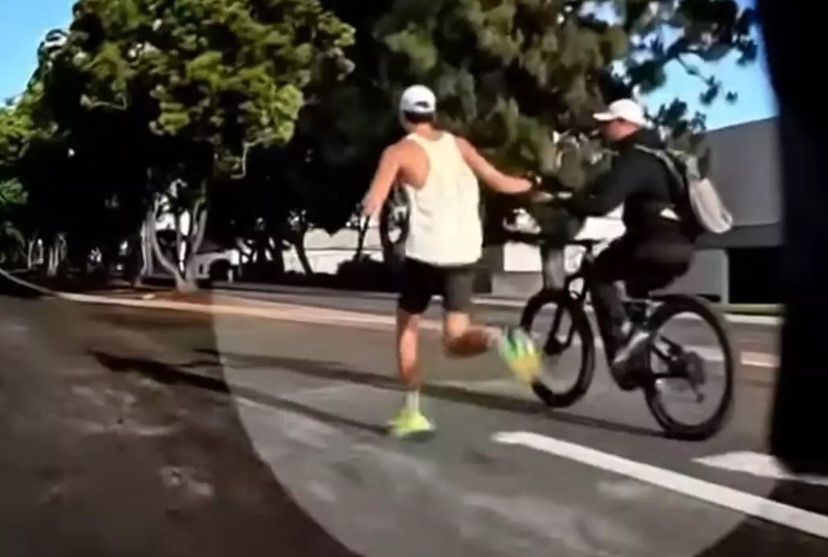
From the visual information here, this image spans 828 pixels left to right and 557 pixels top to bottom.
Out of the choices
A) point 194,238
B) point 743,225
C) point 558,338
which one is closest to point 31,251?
point 194,238

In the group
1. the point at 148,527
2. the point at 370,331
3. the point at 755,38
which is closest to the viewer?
the point at 755,38

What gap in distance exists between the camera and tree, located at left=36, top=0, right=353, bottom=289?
2.32 ft

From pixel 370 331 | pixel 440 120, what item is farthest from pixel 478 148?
pixel 370 331

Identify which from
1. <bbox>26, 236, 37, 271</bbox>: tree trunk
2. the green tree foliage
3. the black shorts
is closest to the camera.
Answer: the green tree foliage

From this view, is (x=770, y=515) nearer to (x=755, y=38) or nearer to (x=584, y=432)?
(x=584, y=432)

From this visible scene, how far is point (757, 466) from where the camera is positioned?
2.50 feet

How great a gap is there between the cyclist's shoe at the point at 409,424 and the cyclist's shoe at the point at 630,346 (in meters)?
0.13

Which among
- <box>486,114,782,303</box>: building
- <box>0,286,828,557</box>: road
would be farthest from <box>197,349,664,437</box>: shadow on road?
<box>486,114,782,303</box>: building

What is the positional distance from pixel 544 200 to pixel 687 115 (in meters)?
0.09

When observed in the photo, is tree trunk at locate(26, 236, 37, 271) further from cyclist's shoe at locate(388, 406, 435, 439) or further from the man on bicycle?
the man on bicycle

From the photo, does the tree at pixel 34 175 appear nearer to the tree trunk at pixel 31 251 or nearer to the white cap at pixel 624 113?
the tree trunk at pixel 31 251

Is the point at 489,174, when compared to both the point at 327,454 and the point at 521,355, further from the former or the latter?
the point at 327,454

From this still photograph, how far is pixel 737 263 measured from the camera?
75 centimetres

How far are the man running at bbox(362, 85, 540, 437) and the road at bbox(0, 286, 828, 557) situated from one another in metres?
0.02
